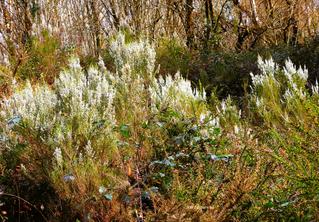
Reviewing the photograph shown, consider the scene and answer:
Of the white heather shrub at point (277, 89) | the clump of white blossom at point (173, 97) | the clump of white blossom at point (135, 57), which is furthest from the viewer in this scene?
the clump of white blossom at point (135, 57)

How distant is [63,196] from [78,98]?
0.88 m

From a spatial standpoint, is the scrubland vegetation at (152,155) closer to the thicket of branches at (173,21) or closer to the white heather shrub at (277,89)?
the white heather shrub at (277,89)

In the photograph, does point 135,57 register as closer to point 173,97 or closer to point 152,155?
point 173,97

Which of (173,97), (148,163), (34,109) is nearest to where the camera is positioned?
(148,163)

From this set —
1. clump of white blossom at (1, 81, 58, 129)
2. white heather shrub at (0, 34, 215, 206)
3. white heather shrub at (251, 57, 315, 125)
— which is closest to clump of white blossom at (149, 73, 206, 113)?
white heather shrub at (0, 34, 215, 206)

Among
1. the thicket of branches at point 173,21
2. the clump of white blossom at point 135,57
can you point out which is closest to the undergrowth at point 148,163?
the clump of white blossom at point 135,57

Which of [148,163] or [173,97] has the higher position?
[173,97]

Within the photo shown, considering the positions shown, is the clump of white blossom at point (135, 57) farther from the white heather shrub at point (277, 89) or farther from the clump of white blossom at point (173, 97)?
the white heather shrub at point (277, 89)

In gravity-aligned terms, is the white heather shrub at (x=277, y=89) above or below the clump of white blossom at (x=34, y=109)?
below

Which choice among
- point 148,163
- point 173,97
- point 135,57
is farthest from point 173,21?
point 148,163

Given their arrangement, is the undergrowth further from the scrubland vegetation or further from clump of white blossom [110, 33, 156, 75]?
clump of white blossom [110, 33, 156, 75]

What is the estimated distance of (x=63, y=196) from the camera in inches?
105

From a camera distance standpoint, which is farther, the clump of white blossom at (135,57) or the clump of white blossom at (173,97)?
the clump of white blossom at (135,57)

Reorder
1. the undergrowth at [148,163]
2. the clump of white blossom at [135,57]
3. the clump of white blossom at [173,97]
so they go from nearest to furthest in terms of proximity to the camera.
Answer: the undergrowth at [148,163] < the clump of white blossom at [173,97] < the clump of white blossom at [135,57]
